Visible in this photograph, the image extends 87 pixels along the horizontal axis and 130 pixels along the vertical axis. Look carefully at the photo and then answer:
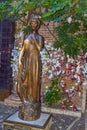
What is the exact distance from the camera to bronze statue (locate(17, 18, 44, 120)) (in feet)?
16.0

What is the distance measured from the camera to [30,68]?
4895 mm

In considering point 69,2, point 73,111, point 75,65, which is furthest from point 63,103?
point 69,2

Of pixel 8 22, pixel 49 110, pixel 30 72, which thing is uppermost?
pixel 8 22

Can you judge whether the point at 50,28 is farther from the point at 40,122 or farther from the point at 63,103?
the point at 40,122

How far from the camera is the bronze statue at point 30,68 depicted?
487 centimetres

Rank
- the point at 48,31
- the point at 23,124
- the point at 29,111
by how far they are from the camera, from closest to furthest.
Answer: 1. the point at 23,124
2. the point at 29,111
3. the point at 48,31

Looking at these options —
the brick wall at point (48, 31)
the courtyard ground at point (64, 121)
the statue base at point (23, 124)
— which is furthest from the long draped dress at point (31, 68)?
the brick wall at point (48, 31)

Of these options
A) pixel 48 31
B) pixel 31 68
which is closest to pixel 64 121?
pixel 31 68

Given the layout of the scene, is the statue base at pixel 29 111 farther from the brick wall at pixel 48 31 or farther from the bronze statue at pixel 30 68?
the brick wall at pixel 48 31

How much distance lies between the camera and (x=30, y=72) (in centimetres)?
490

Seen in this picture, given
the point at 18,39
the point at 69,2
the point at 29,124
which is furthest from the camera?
the point at 18,39

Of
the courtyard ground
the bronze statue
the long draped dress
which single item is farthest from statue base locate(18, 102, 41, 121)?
the courtyard ground

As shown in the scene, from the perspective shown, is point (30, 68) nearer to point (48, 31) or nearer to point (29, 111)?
point (29, 111)

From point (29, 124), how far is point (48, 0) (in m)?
2.32
